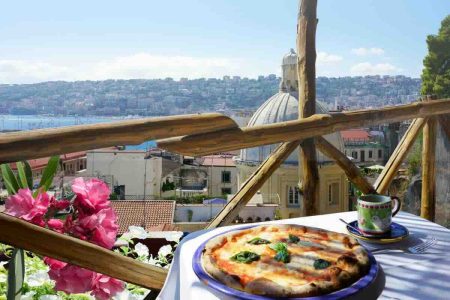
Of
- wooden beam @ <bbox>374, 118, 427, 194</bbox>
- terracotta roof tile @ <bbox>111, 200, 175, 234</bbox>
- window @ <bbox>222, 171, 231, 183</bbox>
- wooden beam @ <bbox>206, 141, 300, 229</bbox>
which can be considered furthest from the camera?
window @ <bbox>222, 171, 231, 183</bbox>

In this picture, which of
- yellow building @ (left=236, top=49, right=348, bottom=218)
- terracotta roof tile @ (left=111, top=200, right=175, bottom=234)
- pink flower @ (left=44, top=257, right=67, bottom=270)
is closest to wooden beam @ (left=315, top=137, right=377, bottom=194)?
pink flower @ (left=44, top=257, right=67, bottom=270)

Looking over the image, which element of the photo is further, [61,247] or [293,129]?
[293,129]

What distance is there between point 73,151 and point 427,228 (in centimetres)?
95

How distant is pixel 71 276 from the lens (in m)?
1.13

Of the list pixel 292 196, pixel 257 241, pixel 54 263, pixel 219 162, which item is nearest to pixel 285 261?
pixel 257 241

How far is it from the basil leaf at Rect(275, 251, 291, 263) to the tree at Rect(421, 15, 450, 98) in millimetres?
21861

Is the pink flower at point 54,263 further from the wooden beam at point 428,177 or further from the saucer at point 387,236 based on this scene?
the wooden beam at point 428,177

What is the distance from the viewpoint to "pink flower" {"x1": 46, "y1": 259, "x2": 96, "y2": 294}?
1097 millimetres

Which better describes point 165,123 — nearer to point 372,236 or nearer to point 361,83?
point 372,236

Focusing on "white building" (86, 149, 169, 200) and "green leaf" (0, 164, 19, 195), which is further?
"white building" (86, 149, 169, 200)

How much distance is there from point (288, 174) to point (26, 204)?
18.0 meters

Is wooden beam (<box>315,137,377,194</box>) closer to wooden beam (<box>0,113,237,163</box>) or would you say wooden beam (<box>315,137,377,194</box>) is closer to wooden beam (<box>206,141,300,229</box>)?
wooden beam (<box>206,141,300,229</box>)

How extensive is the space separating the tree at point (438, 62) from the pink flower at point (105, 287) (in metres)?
21.8

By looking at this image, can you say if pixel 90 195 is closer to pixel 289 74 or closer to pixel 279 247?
pixel 279 247
